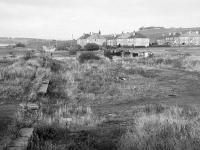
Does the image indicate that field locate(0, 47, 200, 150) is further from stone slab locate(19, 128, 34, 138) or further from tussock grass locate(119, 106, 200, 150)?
stone slab locate(19, 128, 34, 138)

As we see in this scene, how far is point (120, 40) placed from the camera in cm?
12088

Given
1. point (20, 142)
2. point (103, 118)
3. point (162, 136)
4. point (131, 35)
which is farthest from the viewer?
point (131, 35)

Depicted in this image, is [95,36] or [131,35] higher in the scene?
[131,35]

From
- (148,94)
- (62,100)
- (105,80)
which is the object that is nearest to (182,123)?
(62,100)

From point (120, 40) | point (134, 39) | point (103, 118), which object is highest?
point (134, 39)

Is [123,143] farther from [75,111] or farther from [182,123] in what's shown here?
[75,111]

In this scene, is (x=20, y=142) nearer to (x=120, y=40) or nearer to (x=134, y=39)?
(x=134, y=39)

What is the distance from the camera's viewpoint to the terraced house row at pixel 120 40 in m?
115

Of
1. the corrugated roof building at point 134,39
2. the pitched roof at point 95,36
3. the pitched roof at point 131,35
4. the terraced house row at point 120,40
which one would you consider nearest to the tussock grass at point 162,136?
the corrugated roof building at point 134,39

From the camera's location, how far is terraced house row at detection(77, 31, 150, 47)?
115 meters

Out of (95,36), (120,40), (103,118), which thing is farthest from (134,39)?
(103,118)

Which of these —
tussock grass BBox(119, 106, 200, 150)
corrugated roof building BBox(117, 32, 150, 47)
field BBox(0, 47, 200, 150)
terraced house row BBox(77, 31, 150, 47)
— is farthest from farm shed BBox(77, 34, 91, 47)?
tussock grass BBox(119, 106, 200, 150)

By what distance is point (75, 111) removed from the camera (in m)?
11.9

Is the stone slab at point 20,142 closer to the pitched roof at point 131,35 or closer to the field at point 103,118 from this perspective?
the field at point 103,118
